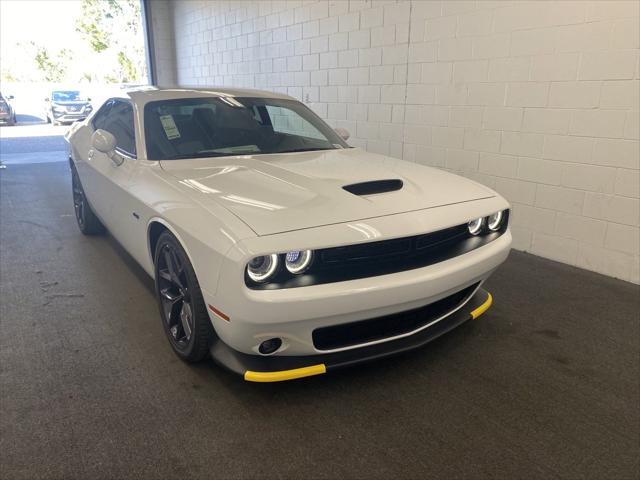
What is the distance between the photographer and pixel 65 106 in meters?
12.6

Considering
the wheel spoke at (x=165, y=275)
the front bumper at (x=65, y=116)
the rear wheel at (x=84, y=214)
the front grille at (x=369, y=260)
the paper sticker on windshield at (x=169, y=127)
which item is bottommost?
the rear wheel at (x=84, y=214)

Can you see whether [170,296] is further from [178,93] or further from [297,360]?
[178,93]

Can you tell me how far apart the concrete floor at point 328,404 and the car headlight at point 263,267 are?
0.65 m

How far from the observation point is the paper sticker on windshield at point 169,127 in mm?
2971

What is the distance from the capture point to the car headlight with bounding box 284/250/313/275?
1928mm

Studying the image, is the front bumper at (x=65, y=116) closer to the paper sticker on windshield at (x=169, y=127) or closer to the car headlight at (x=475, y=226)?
the paper sticker on windshield at (x=169, y=127)

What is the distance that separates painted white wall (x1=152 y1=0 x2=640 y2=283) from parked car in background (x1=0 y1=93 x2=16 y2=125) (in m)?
8.41

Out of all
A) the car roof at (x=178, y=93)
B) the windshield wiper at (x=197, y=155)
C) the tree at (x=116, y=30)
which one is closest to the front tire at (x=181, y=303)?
the windshield wiper at (x=197, y=155)

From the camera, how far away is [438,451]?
1898mm

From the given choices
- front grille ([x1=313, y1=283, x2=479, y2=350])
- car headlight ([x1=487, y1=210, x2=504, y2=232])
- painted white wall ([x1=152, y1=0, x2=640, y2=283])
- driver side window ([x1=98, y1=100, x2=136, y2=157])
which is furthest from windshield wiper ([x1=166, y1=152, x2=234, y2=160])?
painted white wall ([x1=152, y1=0, x2=640, y2=283])

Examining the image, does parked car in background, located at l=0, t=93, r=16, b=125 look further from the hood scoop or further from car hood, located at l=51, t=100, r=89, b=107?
the hood scoop

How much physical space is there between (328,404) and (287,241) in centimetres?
81

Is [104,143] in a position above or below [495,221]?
above

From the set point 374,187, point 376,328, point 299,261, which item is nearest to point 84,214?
point 374,187
